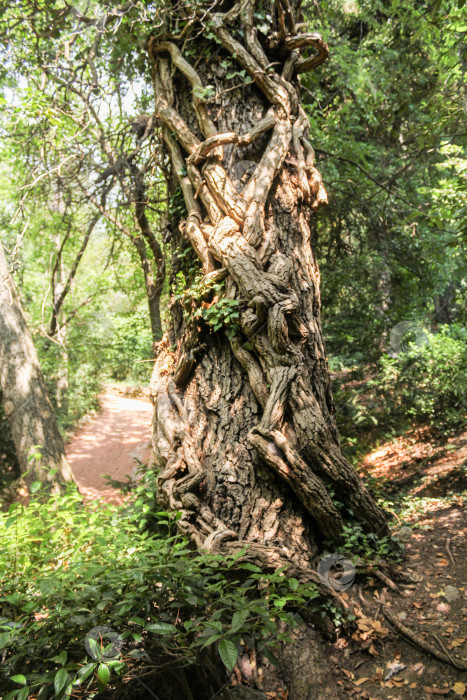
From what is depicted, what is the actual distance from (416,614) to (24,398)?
473 cm

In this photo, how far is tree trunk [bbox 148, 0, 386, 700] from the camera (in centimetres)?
283

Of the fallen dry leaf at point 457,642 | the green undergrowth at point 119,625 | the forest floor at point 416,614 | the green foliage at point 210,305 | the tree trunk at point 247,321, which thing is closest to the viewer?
the green undergrowth at point 119,625

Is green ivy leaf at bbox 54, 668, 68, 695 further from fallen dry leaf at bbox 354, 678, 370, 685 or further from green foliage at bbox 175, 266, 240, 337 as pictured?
green foliage at bbox 175, 266, 240, 337

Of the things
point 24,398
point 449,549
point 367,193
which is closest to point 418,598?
point 449,549

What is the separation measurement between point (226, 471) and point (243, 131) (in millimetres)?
2688

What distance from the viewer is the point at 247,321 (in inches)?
119

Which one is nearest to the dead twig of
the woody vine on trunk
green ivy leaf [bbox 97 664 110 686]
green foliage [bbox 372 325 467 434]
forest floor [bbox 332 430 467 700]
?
forest floor [bbox 332 430 467 700]

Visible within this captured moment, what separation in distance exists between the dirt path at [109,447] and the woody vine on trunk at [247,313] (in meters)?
4.05

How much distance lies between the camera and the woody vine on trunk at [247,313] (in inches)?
111

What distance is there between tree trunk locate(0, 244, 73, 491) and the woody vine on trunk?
248 centimetres

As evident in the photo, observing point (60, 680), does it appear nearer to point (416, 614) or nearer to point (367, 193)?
point (416, 614)

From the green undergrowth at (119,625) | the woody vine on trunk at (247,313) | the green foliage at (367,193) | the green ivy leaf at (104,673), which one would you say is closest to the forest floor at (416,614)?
the woody vine on trunk at (247,313)

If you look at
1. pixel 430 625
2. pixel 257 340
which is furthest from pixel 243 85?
pixel 430 625

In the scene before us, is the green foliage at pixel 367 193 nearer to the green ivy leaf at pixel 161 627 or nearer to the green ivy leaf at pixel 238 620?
the green ivy leaf at pixel 238 620
